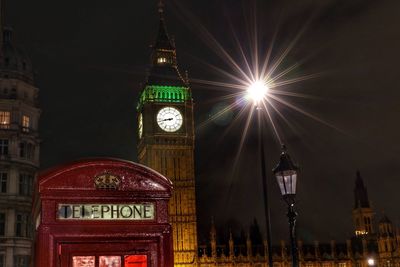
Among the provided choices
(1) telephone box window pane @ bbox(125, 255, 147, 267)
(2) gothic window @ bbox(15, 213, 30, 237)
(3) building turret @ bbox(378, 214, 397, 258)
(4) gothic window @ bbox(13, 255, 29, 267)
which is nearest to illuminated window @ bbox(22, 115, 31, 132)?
(2) gothic window @ bbox(15, 213, 30, 237)

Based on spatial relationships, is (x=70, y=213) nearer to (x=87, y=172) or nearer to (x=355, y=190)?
Result: (x=87, y=172)

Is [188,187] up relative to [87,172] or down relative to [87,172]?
up

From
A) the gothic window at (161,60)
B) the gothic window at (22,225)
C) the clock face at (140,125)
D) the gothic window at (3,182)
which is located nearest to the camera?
the gothic window at (22,225)

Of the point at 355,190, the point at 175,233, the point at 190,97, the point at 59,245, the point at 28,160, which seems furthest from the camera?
the point at 355,190

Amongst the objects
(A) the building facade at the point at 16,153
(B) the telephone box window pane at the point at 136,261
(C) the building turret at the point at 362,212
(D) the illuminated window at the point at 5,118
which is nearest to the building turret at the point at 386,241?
(C) the building turret at the point at 362,212

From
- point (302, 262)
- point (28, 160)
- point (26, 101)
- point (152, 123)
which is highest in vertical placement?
point (152, 123)

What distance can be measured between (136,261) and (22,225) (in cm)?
2983

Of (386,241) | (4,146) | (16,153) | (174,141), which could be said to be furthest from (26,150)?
(386,241)

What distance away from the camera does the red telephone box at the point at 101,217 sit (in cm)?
715

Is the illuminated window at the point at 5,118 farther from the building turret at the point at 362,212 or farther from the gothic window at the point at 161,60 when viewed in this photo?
the building turret at the point at 362,212

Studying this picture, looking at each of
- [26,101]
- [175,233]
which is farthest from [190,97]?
[26,101]

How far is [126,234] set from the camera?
24.0 feet

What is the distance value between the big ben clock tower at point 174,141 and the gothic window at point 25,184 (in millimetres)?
23778

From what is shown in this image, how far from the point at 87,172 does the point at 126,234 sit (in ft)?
3.27
